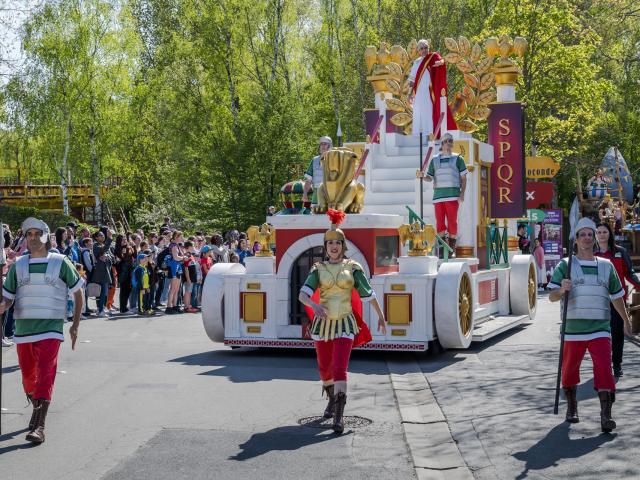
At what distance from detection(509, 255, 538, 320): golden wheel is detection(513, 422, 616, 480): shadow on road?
882 cm

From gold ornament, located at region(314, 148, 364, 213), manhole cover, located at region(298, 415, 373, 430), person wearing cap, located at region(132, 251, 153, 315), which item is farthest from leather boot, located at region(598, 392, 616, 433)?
person wearing cap, located at region(132, 251, 153, 315)

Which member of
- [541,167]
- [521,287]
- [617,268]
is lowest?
[521,287]

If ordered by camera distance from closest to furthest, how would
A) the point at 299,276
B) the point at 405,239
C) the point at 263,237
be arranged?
the point at 405,239, the point at 299,276, the point at 263,237

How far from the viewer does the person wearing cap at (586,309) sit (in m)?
7.84

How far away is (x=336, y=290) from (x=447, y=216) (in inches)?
267

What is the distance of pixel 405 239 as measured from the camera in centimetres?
1233

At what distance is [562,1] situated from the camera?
112ft

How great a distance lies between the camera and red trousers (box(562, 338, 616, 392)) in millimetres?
7723

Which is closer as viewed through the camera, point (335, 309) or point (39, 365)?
point (39, 365)

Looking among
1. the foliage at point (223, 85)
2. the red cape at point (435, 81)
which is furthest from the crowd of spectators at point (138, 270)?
the foliage at point (223, 85)

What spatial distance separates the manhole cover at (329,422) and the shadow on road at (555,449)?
61.1 inches

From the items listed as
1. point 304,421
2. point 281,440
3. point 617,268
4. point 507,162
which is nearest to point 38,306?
point 281,440

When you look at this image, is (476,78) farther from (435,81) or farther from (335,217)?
(335,217)

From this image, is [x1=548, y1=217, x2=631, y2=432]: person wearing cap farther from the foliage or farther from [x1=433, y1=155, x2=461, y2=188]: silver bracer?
the foliage
